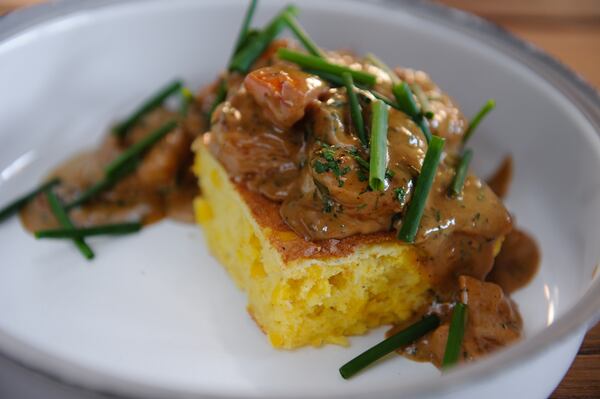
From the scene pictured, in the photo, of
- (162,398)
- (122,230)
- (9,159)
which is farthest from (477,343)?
(9,159)

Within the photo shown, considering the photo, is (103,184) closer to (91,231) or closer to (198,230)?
(91,231)

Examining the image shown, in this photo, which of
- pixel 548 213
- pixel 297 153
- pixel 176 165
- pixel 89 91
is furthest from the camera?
pixel 89 91

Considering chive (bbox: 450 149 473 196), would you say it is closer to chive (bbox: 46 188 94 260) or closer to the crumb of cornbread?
the crumb of cornbread

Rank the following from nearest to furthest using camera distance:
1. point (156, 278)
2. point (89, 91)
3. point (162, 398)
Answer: point (162, 398)
point (156, 278)
point (89, 91)

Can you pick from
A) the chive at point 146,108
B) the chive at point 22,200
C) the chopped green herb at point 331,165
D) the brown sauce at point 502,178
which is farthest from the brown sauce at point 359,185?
the chive at point 22,200

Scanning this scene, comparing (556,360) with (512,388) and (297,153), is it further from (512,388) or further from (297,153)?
(297,153)

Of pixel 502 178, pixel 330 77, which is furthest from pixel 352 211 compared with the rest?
pixel 502 178
